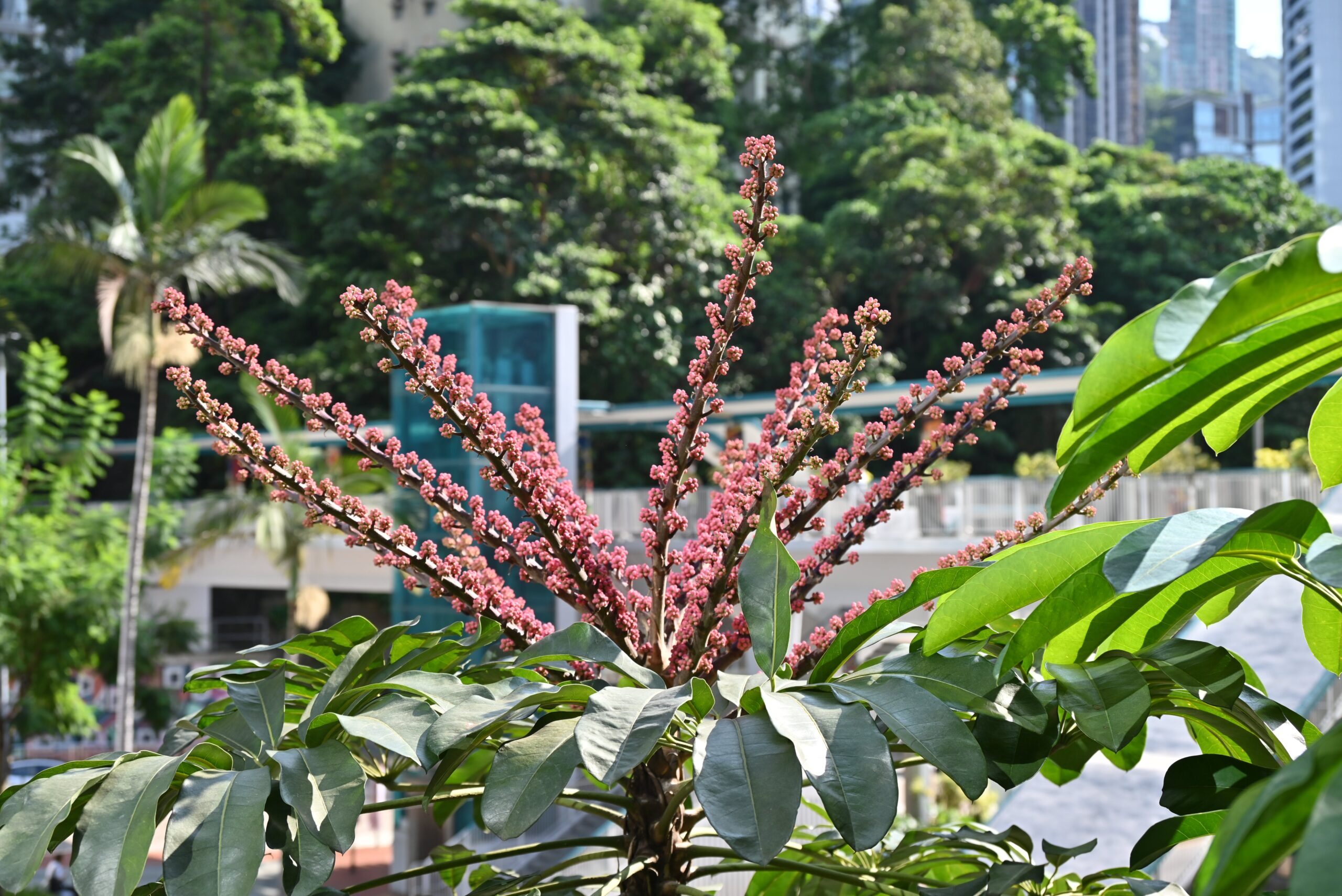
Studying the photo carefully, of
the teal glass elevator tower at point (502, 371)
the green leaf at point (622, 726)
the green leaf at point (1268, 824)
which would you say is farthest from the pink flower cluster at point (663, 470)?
the teal glass elevator tower at point (502, 371)

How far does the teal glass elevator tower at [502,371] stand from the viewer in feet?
28.6

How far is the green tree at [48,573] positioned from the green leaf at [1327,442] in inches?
446

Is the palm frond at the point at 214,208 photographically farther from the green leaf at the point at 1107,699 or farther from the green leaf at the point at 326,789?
the green leaf at the point at 1107,699

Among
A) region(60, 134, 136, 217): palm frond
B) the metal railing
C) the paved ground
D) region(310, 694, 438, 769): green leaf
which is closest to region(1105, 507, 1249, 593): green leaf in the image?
region(310, 694, 438, 769): green leaf

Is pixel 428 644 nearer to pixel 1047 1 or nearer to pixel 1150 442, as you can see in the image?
pixel 1150 442

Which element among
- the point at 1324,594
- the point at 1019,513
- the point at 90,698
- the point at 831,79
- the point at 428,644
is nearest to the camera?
the point at 1324,594

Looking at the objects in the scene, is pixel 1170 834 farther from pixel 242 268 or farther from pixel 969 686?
pixel 242 268

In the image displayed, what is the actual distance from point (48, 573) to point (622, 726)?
11788mm

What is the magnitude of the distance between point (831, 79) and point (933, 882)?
24.5 metres

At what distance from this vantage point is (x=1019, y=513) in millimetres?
10703

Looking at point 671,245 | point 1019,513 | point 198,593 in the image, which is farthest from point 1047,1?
point 198,593

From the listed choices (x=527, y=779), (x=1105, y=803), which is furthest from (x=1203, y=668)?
(x=1105, y=803)

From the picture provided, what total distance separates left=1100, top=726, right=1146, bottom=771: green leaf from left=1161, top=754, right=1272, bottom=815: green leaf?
0.06m

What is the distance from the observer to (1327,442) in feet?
2.53
